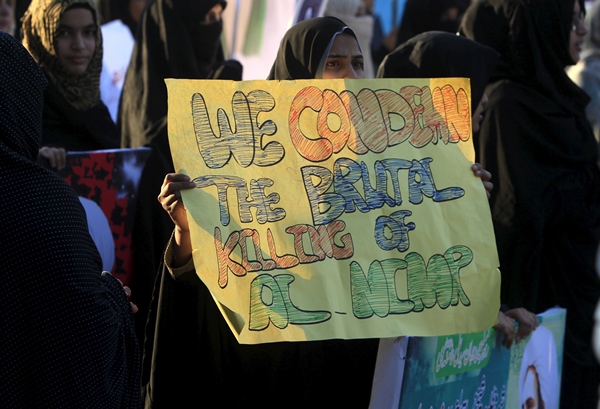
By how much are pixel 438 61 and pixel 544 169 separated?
2.85 feet

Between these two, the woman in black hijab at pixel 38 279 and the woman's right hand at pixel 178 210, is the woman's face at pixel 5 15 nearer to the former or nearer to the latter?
the woman's right hand at pixel 178 210

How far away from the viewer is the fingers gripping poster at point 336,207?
2520 millimetres

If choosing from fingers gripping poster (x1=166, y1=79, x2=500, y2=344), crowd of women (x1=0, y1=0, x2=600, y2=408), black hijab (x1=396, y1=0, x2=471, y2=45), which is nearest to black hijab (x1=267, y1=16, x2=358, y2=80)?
crowd of women (x1=0, y1=0, x2=600, y2=408)

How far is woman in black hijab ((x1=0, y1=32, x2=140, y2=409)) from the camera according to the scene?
2158mm

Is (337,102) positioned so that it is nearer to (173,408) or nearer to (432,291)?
(432,291)

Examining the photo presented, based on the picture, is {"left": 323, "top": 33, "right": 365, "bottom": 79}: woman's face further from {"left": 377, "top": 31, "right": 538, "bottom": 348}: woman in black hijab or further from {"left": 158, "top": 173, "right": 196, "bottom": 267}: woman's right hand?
{"left": 158, "top": 173, "right": 196, "bottom": 267}: woman's right hand

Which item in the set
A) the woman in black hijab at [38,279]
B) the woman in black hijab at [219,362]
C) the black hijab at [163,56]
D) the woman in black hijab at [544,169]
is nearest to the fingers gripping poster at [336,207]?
the woman in black hijab at [219,362]

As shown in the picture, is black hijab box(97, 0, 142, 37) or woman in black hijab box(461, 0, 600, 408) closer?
woman in black hijab box(461, 0, 600, 408)

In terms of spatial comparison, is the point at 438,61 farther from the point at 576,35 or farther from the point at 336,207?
the point at 576,35

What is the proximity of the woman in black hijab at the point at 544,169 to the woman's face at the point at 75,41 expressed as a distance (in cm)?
150

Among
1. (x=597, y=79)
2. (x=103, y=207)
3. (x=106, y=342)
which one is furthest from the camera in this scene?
(x=597, y=79)

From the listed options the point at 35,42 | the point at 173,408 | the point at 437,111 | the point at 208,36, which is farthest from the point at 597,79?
the point at 173,408

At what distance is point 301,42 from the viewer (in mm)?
3195

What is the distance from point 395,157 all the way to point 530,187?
1.35m
